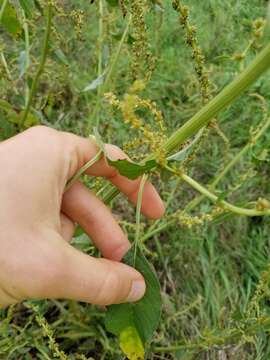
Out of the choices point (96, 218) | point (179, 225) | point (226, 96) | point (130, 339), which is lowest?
point (179, 225)

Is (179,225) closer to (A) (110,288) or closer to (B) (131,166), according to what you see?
(A) (110,288)

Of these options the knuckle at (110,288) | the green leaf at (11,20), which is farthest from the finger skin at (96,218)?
the green leaf at (11,20)

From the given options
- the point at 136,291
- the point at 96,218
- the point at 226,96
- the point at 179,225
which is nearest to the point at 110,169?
the point at 96,218

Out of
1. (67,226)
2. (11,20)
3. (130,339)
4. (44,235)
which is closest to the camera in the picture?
(44,235)

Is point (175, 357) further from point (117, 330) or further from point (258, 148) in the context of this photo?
point (258, 148)

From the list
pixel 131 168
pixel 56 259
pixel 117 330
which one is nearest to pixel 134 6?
pixel 131 168

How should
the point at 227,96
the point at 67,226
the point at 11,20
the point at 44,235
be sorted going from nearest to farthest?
the point at 227,96 < the point at 44,235 < the point at 67,226 < the point at 11,20

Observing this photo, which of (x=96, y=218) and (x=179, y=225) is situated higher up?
(x=96, y=218)
